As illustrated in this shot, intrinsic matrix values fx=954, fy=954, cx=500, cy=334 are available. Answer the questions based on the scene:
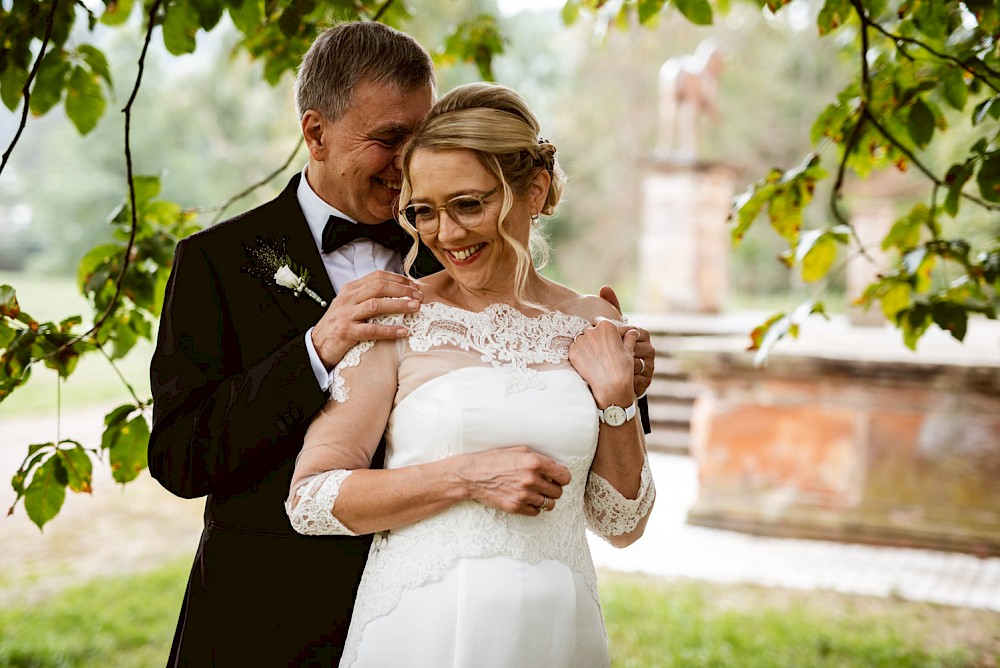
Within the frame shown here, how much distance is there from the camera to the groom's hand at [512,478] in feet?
6.11

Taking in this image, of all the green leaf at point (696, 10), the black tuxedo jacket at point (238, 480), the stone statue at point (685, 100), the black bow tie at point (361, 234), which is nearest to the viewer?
the black tuxedo jacket at point (238, 480)

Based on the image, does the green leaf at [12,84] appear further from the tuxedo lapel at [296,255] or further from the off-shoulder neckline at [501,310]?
the off-shoulder neckline at [501,310]

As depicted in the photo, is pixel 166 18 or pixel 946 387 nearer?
pixel 166 18

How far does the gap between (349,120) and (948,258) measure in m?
1.91

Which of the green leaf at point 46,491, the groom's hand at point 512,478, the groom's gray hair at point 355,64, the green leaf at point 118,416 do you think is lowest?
the groom's hand at point 512,478

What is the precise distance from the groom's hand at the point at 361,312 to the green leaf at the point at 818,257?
5.34ft

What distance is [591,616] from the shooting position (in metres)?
2.12

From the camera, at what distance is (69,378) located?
14.6 meters

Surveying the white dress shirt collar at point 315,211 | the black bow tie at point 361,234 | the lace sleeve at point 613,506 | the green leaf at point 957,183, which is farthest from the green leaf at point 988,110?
the white dress shirt collar at point 315,211

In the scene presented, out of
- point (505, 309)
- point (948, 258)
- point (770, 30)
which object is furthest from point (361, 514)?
point (770, 30)

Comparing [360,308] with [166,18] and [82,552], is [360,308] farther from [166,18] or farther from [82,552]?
[82,552]

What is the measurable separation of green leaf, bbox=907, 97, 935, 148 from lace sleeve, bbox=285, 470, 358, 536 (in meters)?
2.08

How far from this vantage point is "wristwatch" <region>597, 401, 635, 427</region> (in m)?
2.05

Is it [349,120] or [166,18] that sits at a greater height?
[166,18]
